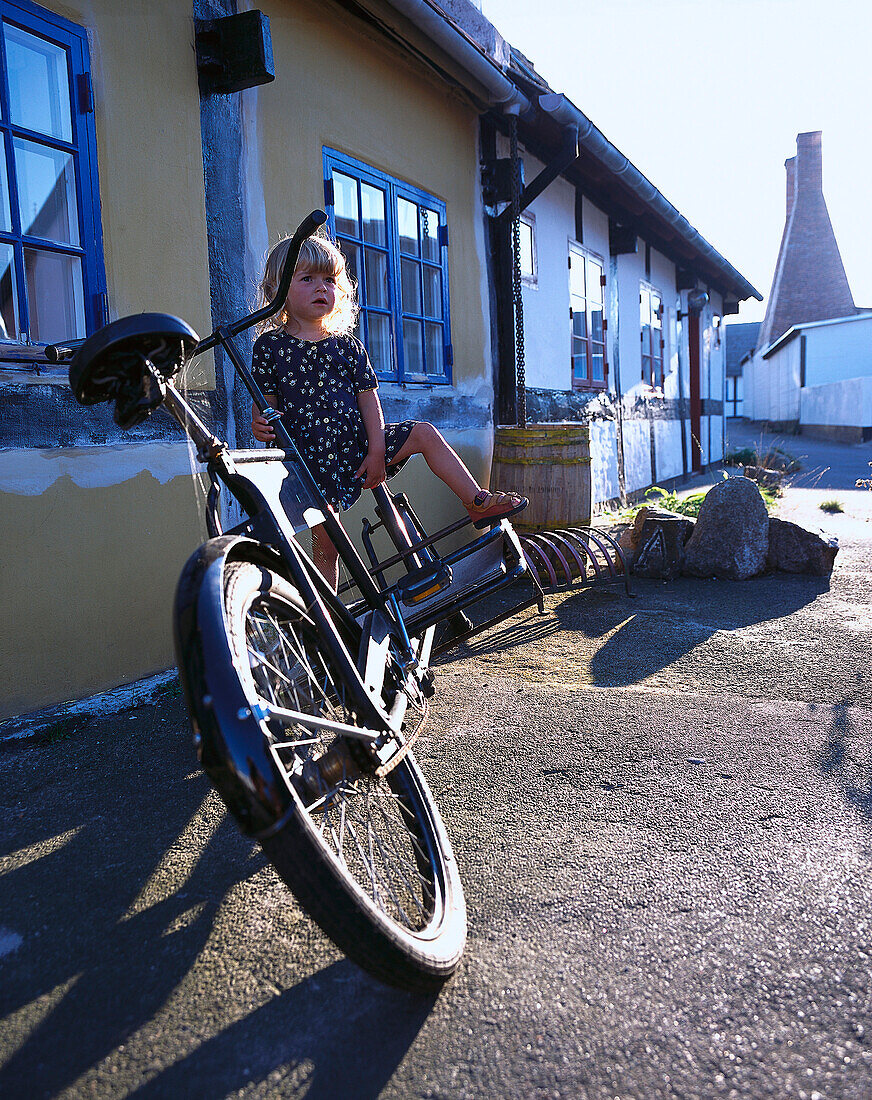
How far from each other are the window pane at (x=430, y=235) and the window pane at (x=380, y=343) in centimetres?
74

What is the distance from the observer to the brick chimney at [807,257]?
140 feet

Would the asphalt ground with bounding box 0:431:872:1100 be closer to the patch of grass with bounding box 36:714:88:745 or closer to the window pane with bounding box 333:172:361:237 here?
the patch of grass with bounding box 36:714:88:745

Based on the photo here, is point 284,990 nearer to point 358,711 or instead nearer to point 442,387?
point 358,711

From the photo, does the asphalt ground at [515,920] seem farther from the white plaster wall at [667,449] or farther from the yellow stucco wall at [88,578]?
the white plaster wall at [667,449]

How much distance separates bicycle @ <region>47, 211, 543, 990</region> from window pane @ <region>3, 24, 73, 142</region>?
6.29 ft

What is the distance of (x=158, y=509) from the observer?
3.42 m

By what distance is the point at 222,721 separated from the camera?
123 centimetres

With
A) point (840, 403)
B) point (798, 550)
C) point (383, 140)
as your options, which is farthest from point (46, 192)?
point (840, 403)

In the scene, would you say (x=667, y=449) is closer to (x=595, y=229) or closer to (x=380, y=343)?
(x=595, y=229)

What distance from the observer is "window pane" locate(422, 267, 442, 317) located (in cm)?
569

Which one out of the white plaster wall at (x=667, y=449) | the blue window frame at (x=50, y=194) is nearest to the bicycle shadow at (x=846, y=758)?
the blue window frame at (x=50, y=194)

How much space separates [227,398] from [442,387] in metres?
2.17

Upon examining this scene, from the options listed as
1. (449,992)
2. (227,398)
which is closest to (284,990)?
(449,992)

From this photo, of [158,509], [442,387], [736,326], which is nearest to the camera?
[158,509]
